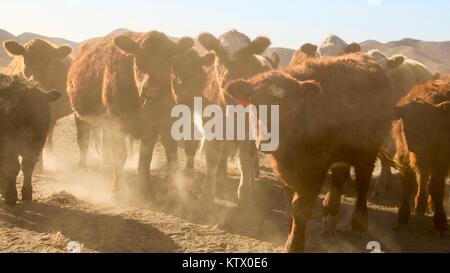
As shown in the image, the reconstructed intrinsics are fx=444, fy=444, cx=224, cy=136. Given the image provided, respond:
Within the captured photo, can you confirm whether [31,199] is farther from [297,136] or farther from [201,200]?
[297,136]

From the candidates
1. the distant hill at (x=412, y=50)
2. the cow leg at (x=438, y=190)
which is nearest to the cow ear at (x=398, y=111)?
the cow leg at (x=438, y=190)

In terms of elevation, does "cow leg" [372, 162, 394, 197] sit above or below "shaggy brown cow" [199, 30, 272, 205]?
below

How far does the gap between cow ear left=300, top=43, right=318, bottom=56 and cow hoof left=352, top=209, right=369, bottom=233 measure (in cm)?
340

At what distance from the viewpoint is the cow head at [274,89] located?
158 inches

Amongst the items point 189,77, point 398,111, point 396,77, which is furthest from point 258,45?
point 396,77

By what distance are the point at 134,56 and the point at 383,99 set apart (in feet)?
11.8

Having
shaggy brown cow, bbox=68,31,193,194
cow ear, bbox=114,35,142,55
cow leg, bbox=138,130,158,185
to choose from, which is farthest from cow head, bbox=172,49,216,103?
cow leg, bbox=138,130,158,185

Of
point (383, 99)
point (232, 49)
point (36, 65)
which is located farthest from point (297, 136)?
point (36, 65)

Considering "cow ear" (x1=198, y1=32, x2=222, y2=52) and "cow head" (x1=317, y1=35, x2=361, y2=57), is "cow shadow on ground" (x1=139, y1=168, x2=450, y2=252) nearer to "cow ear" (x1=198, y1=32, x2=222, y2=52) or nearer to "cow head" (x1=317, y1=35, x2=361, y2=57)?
"cow ear" (x1=198, y1=32, x2=222, y2=52)

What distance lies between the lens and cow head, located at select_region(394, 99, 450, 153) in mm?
5297

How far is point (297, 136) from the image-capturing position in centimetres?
409

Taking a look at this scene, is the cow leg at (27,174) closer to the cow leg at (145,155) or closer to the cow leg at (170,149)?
the cow leg at (145,155)

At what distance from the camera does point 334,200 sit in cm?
544

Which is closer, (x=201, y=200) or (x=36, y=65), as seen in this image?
(x=201, y=200)
